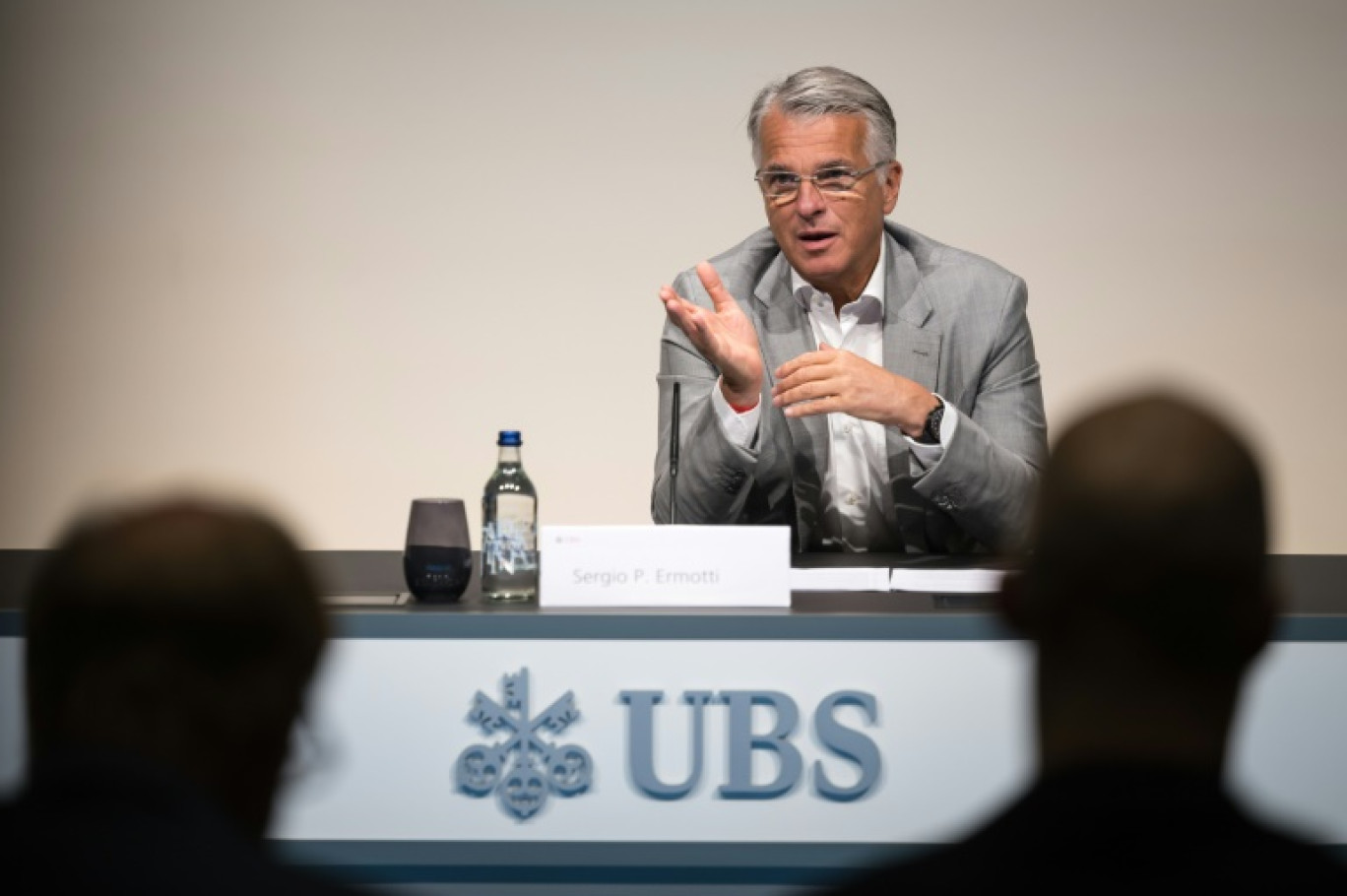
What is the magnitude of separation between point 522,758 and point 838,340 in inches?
50.0

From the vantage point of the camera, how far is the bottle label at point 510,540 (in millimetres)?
2127

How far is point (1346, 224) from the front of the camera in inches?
169

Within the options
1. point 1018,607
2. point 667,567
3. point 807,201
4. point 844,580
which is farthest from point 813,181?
point 1018,607

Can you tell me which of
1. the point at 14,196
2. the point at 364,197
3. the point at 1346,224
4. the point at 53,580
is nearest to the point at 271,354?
the point at 364,197

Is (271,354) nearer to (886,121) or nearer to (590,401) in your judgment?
(590,401)

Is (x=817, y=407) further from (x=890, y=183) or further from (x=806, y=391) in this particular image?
(x=890, y=183)

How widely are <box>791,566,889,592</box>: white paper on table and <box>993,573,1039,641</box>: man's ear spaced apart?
131cm

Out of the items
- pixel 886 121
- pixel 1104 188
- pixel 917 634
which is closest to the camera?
pixel 917 634

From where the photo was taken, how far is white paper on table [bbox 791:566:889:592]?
2.18 meters

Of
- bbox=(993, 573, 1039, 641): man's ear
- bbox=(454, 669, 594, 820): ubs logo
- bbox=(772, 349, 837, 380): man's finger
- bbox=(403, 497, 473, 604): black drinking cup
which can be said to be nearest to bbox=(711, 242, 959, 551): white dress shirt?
bbox=(772, 349, 837, 380): man's finger

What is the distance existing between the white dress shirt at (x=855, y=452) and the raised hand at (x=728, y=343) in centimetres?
30

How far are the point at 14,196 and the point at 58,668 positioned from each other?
12.9 feet

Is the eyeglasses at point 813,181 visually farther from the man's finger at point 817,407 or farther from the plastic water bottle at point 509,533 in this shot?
the plastic water bottle at point 509,533

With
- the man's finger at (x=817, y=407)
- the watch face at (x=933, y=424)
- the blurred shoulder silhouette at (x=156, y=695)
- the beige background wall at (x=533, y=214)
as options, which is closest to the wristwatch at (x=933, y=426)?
the watch face at (x=933, y=424)
